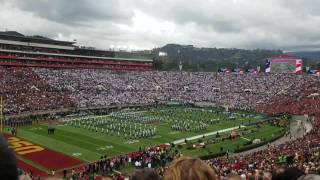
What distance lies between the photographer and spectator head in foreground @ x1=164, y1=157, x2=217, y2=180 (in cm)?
250

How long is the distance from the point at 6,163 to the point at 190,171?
1118 mm

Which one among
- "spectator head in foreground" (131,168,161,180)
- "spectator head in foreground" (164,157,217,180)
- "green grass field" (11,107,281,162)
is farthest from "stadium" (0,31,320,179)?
"spectator head in foreground" (164,157,217,180)

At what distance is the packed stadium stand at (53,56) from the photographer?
69750 millimetres

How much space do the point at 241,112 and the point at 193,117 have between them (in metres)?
9.66

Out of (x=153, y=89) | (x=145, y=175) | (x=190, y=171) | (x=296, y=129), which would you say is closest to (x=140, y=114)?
(x=296, y=129)

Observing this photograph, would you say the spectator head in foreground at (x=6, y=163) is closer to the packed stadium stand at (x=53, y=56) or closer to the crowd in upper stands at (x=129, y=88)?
the crowd in upper stands at (x=129, y=88)

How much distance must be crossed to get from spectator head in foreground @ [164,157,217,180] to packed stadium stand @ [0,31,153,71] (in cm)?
6835

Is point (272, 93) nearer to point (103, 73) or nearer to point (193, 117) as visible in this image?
point (193, 117)

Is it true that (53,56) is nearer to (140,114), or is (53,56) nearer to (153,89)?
(153,89)

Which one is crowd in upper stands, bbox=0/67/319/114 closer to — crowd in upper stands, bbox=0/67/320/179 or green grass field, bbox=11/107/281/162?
crowd in upper stands, bbox=0/67/320/179

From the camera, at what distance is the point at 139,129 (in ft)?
133

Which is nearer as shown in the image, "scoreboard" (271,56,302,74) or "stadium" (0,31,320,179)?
"stadium" (0,31,320,179)

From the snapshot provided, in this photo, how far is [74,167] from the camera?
27.4 m

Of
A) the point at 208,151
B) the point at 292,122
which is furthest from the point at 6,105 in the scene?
the point at 292,122
